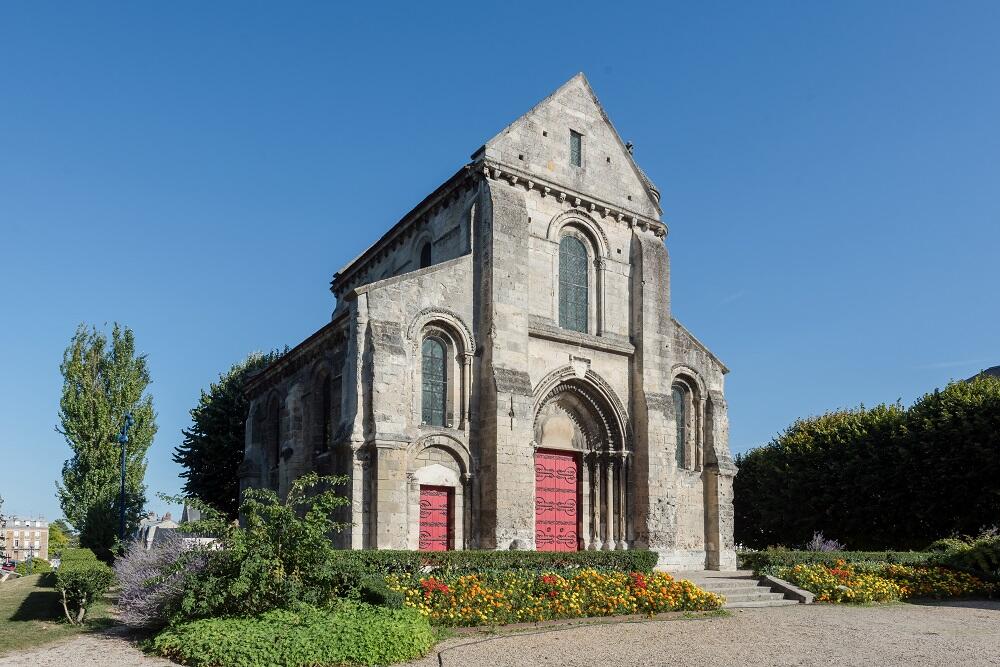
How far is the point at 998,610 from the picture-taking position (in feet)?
54.3

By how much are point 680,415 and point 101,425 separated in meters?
21.7

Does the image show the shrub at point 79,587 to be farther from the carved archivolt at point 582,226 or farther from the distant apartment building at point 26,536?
the distant apartment building at point 26,536

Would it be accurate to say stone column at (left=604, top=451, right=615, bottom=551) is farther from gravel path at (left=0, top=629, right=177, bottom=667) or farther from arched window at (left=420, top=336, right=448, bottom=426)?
gravel path at (left=0, top=629, right=177, bottom=667)

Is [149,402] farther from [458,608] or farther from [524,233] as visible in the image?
[458,608]

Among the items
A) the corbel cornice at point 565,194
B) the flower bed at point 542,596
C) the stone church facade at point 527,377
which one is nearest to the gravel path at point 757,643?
the flower bed at point 542,596

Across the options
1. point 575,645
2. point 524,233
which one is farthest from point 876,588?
point 524,233

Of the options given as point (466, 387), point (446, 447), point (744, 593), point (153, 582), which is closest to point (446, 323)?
point (466, 387)

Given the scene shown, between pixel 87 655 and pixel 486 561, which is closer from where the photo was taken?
pixel 87 655

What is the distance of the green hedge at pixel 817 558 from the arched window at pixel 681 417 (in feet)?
11.3

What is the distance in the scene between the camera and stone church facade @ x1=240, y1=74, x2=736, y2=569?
60.2ft

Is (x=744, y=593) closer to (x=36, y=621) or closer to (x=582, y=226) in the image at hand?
(x=582, y=226)

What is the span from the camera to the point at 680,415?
2427 cm

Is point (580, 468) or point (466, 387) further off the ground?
point (466, 387)

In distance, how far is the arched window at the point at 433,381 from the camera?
19.3m
